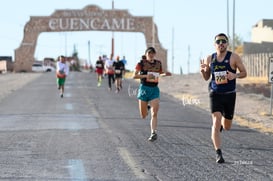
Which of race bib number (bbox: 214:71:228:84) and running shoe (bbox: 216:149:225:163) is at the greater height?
race bib number (bbox: 214:71:228:84)

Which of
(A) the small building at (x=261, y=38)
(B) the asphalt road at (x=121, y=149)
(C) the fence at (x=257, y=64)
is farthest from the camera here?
(A) the small building at (x=261, y=38)

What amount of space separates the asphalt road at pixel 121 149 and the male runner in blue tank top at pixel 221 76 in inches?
24.5

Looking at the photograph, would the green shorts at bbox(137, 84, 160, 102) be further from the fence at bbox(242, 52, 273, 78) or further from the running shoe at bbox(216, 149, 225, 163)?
the fence at bbox(242, 52, 273, 78)

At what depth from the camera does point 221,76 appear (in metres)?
10.2

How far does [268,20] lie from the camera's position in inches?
2911

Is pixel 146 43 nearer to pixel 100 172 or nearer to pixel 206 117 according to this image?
pixel 206 117

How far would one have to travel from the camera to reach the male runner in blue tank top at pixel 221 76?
1020cm

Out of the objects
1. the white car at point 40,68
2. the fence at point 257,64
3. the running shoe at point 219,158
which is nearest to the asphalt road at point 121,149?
the running shoe at point 219,158

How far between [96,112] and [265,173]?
10.9 m

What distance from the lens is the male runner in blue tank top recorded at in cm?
1020

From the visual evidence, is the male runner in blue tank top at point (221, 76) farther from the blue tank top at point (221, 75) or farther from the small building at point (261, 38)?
the small building at point (261, 38)

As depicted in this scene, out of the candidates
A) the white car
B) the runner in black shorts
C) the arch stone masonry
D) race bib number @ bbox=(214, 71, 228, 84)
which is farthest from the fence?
race bib number @ bbox=(214, 71, 228, 84)

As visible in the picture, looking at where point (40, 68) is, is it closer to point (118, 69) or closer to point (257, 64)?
point (257, 64)

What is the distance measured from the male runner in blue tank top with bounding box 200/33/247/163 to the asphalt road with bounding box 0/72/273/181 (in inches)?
24.5
